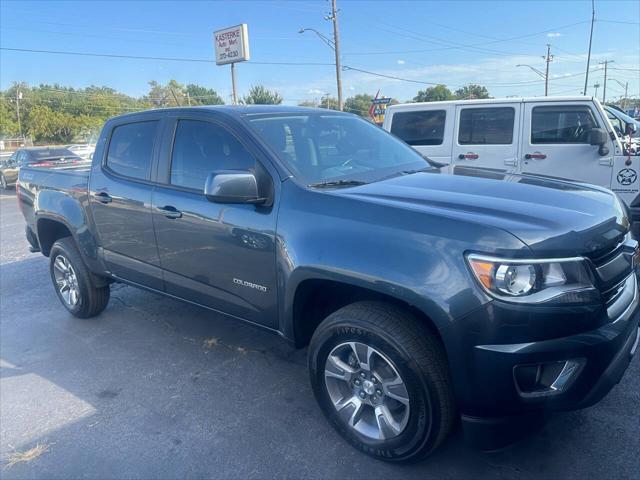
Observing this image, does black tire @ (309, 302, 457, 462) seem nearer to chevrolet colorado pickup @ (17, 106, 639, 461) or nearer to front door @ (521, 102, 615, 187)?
chevrolet colorado pickup @ (17, 106, 639, 461)

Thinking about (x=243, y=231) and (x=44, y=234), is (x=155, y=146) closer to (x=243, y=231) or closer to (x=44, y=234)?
(x=243, y=231)

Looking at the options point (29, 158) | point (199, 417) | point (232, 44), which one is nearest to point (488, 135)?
point (199, 417)

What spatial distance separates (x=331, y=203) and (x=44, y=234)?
3767 mm

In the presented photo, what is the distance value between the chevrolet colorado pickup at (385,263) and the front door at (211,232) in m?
0.01

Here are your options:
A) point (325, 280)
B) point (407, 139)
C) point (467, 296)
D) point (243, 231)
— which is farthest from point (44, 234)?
point (407, 139)

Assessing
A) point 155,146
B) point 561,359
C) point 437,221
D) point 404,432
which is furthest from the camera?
point 155,146

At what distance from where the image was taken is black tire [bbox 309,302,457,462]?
224cm

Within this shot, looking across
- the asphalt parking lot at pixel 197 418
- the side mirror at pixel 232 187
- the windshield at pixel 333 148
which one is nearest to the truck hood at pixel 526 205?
the windshield at pixel 333 148

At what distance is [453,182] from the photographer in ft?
9.61

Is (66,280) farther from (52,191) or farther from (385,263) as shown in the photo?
(385,263)

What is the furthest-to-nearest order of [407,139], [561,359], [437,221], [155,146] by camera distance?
1. [407,139]
2. [155,146]
3. [437,221]
4. [561,359]

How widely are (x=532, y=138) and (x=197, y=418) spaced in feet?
19.9

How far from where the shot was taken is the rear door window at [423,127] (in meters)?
7.62

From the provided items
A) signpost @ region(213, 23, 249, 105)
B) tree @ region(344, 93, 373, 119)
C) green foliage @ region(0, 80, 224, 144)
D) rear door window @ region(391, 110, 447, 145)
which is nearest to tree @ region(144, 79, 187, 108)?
green foliage @ region(0, 80, 224, 144)
